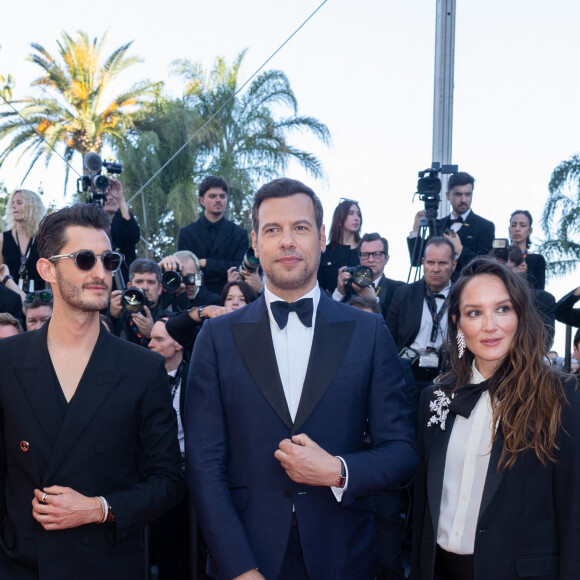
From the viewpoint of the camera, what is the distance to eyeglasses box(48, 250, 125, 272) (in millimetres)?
2664

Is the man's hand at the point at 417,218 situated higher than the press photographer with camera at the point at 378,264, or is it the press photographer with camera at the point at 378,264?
the man's hand at the point at 417,218

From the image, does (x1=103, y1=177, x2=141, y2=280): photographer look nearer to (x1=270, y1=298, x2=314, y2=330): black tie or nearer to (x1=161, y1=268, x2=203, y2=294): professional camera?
(x1=161, y1=268, x2=203, y2=294): professional camera

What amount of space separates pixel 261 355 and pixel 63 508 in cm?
79

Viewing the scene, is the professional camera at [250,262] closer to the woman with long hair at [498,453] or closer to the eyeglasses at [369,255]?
the eyeglasses at [369,255]

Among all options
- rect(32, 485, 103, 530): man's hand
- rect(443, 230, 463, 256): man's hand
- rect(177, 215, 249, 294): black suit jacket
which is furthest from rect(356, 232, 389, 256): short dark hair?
rect(32, 485, 103, 530): man's hand

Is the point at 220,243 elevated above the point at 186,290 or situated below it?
above

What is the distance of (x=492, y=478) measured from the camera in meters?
2.58

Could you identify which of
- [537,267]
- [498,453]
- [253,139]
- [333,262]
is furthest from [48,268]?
[253,139]

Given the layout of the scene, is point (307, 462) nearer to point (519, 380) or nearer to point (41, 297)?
point (519, 380)

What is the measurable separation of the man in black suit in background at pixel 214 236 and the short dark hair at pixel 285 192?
12.4 ft

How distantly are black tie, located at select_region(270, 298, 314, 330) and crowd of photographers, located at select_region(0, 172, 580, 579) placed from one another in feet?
4.95

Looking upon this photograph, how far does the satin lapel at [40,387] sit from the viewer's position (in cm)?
253

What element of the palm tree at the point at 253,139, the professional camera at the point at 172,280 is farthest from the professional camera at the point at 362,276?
the palm tree at the point at 253,139

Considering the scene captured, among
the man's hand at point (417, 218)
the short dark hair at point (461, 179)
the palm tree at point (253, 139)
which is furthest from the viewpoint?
the palm tree at point (253, 139)
